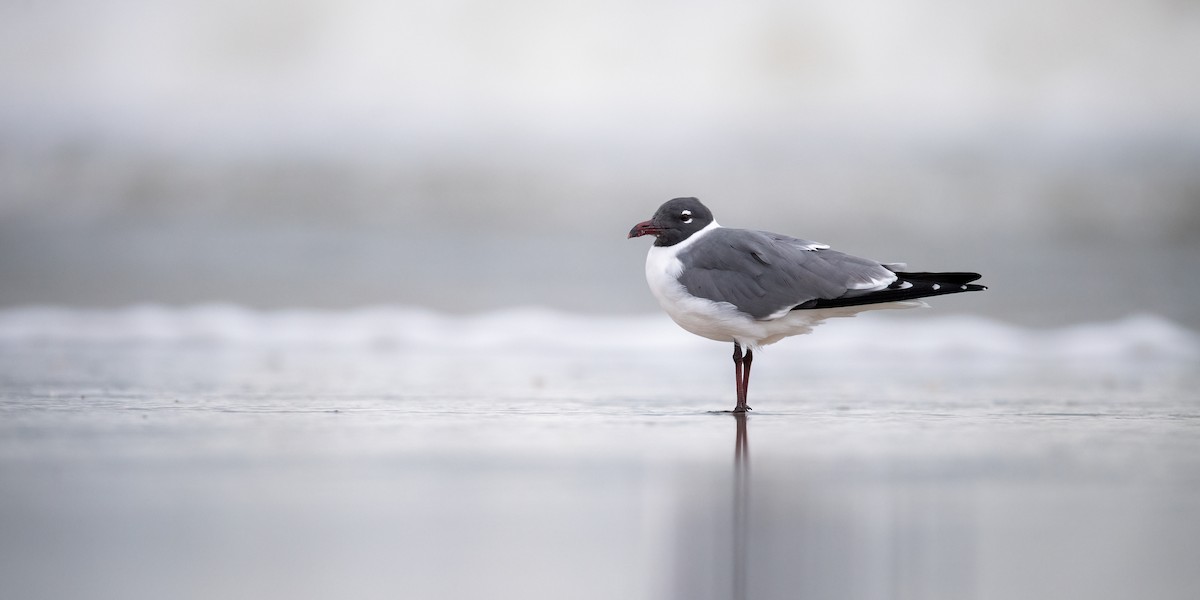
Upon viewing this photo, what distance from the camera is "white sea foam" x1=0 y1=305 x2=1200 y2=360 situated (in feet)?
21.6

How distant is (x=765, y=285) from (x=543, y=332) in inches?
138

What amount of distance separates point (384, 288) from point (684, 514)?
589 cm

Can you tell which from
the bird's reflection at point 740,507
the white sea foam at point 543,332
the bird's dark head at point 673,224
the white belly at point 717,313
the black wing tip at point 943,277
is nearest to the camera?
the bird's reflection at point 740,507

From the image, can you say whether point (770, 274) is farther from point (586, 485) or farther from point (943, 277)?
point (586, 485)

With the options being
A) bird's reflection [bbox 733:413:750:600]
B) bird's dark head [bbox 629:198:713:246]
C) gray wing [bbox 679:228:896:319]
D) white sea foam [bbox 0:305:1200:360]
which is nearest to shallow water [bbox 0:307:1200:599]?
bird's reflection [bbox 733:413:750:600]

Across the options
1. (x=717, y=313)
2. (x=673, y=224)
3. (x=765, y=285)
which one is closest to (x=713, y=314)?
(x=717, y=313)

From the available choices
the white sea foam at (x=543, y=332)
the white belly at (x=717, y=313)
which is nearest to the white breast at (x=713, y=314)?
the white belly at (x=717, y=313)

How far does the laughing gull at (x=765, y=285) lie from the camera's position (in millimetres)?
3572

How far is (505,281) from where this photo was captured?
788cm

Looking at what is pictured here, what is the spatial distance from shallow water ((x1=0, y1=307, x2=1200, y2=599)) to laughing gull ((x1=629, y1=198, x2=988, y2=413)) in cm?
28

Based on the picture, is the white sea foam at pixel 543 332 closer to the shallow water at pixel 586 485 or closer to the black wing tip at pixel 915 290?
the shallow water at pixel 586 485

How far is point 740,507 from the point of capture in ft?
6.65

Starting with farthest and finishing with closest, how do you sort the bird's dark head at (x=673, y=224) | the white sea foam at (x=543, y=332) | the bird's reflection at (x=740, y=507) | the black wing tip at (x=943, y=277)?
the white sea foam at (x=543, y=332) → the bird's dark head at (x=673, y=224) → the black wing tip at (x=943, y=277) → the bird's reflection at (x=740, y=507)

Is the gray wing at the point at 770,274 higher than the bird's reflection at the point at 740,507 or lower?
higher
